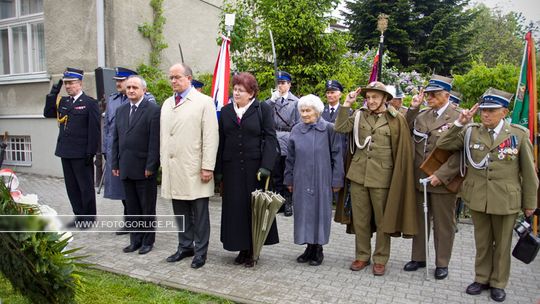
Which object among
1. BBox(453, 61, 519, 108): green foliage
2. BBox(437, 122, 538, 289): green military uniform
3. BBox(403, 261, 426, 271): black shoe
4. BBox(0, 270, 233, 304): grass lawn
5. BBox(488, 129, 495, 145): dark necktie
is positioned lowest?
BBox(0, 270, 233, 304): grass lawn

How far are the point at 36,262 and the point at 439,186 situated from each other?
3.64m

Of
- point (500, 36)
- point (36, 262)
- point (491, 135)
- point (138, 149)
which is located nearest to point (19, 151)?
point (138, 149)

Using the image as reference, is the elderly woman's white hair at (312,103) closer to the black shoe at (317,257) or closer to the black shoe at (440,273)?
the black shoe at (317,257)

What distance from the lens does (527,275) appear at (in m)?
4.88

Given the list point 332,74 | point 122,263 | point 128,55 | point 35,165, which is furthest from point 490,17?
point 122,263

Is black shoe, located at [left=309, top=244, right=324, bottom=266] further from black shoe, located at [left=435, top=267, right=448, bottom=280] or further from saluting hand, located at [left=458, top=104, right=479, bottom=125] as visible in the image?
saluting hand, located at [left=458, top=104, right=479, bottom=125]

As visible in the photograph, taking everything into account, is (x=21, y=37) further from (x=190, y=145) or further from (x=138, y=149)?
(x=190, y=145)

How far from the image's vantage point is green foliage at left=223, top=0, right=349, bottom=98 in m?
9.49

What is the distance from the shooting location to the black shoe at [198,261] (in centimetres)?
490

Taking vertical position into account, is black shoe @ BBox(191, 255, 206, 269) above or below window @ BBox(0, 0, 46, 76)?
below

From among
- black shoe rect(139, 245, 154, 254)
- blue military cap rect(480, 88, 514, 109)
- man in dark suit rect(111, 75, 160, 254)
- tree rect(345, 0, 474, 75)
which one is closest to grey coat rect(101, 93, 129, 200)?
man in dark suit rect(111, 75, 160, 254)

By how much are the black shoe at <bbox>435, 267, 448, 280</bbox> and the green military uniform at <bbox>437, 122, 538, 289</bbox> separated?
1.22 feet

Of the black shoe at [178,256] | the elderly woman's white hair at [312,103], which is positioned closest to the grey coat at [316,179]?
the elderly woman's white hair at [312,103]

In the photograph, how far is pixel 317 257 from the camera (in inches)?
199
